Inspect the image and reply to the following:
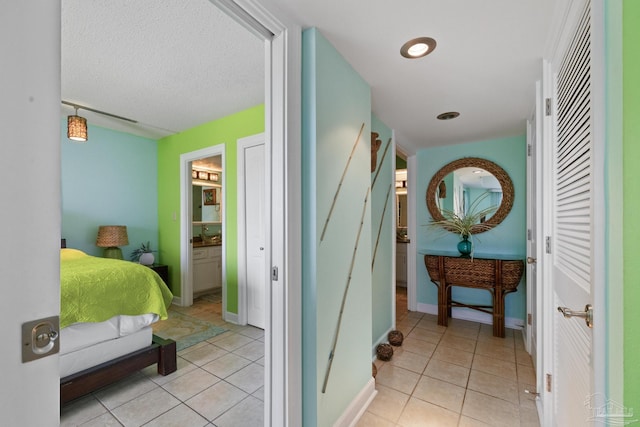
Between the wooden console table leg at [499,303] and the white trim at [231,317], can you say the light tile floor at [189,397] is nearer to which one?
the white trim at [231,317]

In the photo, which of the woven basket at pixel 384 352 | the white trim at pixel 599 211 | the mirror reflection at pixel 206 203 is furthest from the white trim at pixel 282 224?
the mirror reflection at pixel 206 203

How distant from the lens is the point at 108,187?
351 cm

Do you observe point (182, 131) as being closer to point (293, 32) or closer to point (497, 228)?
point (293, 32)

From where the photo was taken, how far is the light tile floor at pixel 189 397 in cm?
166

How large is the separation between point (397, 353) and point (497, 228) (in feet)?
6.25

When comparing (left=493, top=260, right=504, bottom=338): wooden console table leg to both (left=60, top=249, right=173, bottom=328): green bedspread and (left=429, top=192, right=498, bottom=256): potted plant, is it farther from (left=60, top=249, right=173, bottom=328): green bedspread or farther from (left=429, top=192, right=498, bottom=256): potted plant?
(left=60, top=249, right=173, bottom=328): green bedspread

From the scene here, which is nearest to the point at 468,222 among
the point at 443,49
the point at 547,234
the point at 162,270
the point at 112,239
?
the point at 547,234

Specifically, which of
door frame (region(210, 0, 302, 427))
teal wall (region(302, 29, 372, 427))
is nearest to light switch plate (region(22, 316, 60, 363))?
door frame (region(210, 0, 302, 427))

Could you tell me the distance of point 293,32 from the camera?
1282 millimetres

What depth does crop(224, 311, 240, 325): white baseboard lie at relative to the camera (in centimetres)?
313

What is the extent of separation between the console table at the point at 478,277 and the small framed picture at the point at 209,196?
3683 mm

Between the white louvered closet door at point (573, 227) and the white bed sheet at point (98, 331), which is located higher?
the white louvered closet door at point (573, 227)

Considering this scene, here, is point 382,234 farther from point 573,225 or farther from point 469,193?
point 573,225

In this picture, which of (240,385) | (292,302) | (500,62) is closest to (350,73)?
(500,62)
